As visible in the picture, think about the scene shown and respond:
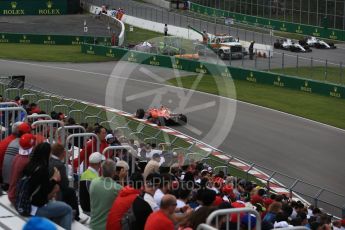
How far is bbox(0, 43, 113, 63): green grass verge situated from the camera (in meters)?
51.2

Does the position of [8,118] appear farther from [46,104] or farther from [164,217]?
[46,104]

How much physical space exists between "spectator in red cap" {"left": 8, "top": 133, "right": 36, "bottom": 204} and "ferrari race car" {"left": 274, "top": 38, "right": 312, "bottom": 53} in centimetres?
4667

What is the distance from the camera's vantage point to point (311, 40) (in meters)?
60.7

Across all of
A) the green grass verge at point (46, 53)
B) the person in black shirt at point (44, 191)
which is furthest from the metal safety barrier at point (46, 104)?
the green grass verge at point (46, 53)

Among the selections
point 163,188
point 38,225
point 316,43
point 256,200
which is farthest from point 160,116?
point 316,43

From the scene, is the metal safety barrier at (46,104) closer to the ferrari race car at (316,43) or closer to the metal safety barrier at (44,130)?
the metal safety barrier at (44,130)

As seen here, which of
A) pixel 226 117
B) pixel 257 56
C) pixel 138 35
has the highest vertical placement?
pixel 138 35

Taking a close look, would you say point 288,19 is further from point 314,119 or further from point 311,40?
point 314,119

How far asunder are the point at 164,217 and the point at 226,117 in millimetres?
27448

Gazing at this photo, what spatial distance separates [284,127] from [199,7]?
46629 mm

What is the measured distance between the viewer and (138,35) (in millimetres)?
63875

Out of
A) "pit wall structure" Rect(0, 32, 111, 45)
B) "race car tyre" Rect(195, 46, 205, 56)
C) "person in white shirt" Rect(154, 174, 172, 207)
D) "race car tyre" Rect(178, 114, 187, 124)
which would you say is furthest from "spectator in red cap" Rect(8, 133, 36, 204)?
"pit wall structure" Rect(0, 32, 111, 45)

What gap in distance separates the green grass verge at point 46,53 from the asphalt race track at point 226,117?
6.58 feet

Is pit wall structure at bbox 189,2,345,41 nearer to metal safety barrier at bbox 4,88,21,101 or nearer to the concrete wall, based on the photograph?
the concrete wall
